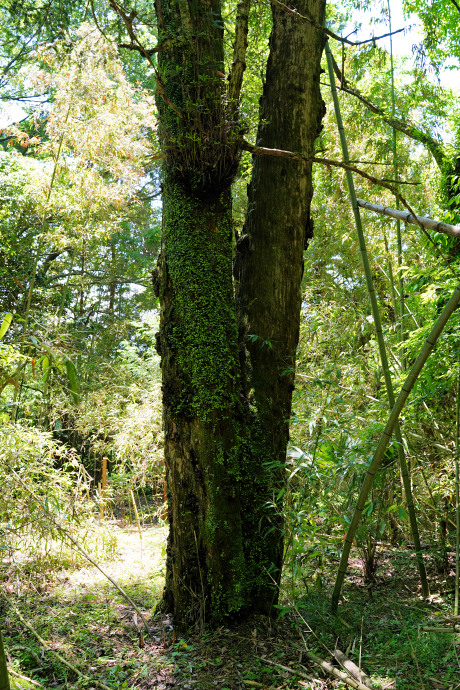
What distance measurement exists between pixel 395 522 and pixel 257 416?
2047 millimetres

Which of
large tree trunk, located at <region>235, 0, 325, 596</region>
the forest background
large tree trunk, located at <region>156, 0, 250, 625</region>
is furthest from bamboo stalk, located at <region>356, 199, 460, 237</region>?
large tree trunk, located at <region>156, 0, 250, 625</region>

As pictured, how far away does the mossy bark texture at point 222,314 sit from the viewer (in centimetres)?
231

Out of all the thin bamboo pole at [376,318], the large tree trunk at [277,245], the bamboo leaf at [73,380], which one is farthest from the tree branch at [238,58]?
the bamboo leaf at [73,380]

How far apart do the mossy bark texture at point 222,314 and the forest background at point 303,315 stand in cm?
15

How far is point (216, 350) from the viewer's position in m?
2.41

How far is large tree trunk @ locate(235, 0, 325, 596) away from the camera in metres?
2.55

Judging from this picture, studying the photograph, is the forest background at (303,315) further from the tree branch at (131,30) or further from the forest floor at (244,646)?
the tree branch at (131,30)

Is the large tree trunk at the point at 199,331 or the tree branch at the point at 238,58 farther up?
the tree branch at the point at 238,58

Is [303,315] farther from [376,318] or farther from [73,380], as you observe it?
[73,380]

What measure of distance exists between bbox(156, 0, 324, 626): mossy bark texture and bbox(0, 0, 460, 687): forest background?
15 centimetres

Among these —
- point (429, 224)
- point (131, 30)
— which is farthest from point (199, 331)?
point (131, 30)

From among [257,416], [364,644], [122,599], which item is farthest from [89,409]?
[364,644]

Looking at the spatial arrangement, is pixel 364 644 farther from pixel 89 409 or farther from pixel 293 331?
pixel 89 409

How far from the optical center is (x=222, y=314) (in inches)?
97.0
